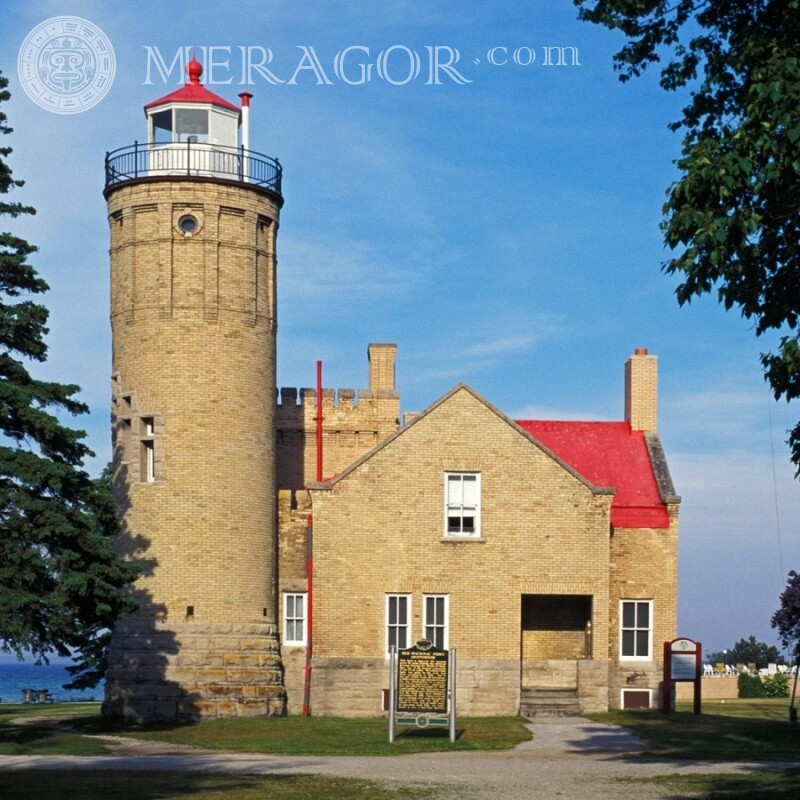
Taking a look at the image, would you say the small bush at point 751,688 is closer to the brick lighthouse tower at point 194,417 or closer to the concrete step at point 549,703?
the concrete step at point 549,703

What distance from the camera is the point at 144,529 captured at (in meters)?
38.7

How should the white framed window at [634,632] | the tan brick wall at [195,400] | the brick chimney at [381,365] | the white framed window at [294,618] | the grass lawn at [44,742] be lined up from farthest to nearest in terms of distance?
the brick chimney at [381,365]
the white framed window at [634,632]
the white framed window at [294,618]
the tan brick wall at [195,400]
the grass lawn at [44,742]

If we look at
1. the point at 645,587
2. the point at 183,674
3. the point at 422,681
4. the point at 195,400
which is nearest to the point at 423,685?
the point at 422,681

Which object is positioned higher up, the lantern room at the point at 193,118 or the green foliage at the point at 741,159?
the lantern room at the point at 193,118

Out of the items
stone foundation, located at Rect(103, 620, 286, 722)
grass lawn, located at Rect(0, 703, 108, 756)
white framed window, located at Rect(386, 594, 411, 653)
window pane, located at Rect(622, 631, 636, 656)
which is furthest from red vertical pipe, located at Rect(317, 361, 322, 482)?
grass lawn, located at Rect(0, 703, 108, 756)

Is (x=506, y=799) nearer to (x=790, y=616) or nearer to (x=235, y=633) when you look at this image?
(x=790, y=616)

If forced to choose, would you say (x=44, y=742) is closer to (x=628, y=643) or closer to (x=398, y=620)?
(x=398, y=620)

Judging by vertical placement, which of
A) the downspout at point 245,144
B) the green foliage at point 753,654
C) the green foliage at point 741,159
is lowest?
the green foliage at point 753,654

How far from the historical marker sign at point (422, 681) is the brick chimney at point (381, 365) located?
16.7 metres

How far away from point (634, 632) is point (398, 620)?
6.75 m

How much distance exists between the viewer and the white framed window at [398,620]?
39.6 m

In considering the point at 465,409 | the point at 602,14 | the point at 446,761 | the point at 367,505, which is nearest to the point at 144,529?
the point at 367,505

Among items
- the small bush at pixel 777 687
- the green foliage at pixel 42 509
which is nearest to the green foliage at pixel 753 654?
the small bush at pixel 777 687

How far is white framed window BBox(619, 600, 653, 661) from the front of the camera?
41031 mm
